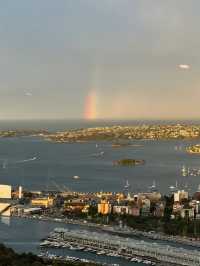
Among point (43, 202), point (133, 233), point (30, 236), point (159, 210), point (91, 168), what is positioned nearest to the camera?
point (30, 236)

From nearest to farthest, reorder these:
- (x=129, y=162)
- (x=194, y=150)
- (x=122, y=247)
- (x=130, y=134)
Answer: (x=122, y=247)
(x=129, y=162)
(x=194, y=150)
(x=130, y=134)

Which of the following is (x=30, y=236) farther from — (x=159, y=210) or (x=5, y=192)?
(x=5, y=192)

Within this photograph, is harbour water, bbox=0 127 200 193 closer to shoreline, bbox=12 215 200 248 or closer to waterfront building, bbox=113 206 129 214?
waterfront building, bbox=113 206 129 214

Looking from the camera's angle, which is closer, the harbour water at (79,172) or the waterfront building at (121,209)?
the harbour water at (79,172)

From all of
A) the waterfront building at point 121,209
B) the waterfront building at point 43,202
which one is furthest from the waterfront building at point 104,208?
the waterfront building at point 43,202

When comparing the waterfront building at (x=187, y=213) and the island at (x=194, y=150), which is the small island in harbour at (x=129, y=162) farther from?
the waterfront building at (x=187, y=213)

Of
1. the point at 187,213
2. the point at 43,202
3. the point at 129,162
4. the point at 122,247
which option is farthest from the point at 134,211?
the point at 129,162

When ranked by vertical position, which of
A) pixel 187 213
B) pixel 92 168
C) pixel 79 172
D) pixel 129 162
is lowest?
pixel 187 213

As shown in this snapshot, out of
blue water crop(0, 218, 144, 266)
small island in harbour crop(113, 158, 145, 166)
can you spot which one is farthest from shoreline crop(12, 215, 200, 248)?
small island in harbour crop(113, 158, 145, 166)

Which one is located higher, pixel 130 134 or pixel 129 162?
pixel 130 134

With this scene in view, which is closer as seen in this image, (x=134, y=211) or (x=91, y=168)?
(x=134, y=211)

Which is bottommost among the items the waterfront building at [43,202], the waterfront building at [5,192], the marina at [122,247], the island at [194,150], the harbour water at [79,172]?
the marina at [122,247]
